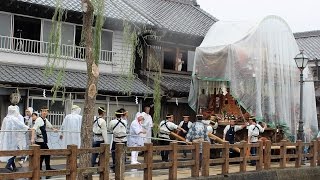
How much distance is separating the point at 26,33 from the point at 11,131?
21.0ft

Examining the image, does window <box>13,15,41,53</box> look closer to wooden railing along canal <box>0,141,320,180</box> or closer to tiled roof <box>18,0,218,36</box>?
tiled roof <box>18,0,218,36</box>

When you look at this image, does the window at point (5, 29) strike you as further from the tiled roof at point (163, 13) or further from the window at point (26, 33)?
the tiled roof at point (163, 13)

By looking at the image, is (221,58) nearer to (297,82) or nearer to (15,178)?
(297,82)

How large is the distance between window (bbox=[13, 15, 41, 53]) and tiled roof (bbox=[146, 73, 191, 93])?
4.75 metres

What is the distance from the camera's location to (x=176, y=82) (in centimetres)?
2167

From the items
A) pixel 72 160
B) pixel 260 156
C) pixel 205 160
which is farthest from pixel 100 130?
pixel 260 156

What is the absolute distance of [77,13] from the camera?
18.5 m

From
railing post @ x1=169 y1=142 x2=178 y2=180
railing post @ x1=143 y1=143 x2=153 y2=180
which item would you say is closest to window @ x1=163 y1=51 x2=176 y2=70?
railing post @ x1=169 y1=142 x2=178 y2=180

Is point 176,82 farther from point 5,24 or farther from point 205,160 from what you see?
point 205,160

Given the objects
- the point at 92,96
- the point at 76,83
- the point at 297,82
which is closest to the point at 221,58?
the point at 297,82

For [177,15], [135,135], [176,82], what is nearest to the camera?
[135,135]

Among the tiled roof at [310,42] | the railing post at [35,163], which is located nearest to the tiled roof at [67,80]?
the railing post at [35,163]

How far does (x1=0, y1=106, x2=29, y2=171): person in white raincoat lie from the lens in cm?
1297

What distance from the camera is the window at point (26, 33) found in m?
17.8
